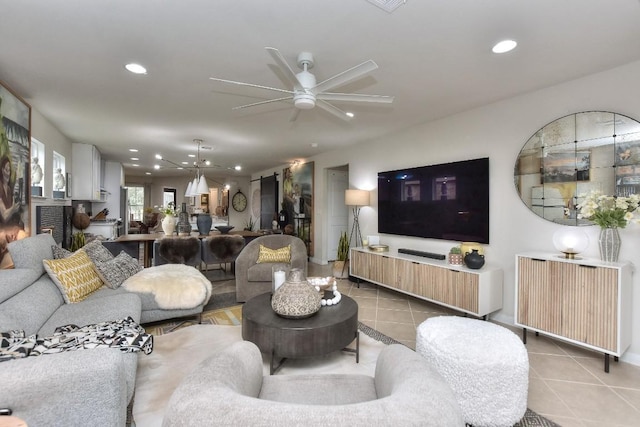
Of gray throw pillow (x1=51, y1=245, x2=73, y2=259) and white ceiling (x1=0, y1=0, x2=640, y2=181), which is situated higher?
white ceiling (x1=0, y1=0, x2=640, y2=181)

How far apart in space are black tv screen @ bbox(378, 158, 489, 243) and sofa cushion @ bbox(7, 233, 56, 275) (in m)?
4.08

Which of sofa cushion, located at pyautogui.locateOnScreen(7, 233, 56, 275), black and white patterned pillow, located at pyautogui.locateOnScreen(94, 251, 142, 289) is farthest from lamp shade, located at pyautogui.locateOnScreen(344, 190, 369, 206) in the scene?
sofa cushion, located at pyautogui.locateOnScreen(7, 233, 56, 275)

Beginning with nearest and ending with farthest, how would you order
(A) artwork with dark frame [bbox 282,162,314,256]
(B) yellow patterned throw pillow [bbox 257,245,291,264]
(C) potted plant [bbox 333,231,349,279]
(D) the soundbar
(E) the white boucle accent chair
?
1. (E) the white boucle accent chair
2. (D) the soundbar
3. (B) yellow patterned throw pillow [bbox 257,245,291,264]
4. (C) potted plant [bbox 333,231,349,279]
5. (A) artwork with dark frame [bbox 282,162,314,256]

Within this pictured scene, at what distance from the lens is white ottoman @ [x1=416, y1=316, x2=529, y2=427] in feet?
5.43

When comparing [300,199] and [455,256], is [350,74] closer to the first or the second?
[455,256]

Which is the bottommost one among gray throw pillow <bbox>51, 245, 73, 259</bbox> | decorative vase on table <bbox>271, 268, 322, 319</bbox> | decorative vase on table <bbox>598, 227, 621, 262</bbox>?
decorative vase on table <bbox>271, 268, 322, 319</bbox>

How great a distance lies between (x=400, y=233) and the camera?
462 cm

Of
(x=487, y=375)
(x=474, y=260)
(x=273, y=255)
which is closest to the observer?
(x=487, y=375)

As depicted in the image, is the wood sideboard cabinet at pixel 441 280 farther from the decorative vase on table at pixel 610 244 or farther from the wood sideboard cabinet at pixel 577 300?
the decorative vase on table at pixel 610 244

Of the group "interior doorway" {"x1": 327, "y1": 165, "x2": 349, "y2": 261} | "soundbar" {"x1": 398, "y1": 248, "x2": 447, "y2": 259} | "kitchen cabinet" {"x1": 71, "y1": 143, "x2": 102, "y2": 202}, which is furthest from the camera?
"interior doorway" {"x1": 327, "y1": 165, "x2": 349, "y2": 261}

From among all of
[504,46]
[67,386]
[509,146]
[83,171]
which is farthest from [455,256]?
[83,171]

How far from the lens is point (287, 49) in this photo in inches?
89.1

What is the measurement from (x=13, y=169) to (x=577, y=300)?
5.26 metres

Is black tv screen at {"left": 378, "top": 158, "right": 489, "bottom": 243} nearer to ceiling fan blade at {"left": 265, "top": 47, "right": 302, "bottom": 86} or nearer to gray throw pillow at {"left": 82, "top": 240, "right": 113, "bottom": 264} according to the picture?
ceiling fan blade at {"left": 265, "top": 47, "right": 302, "bottom": 86}
